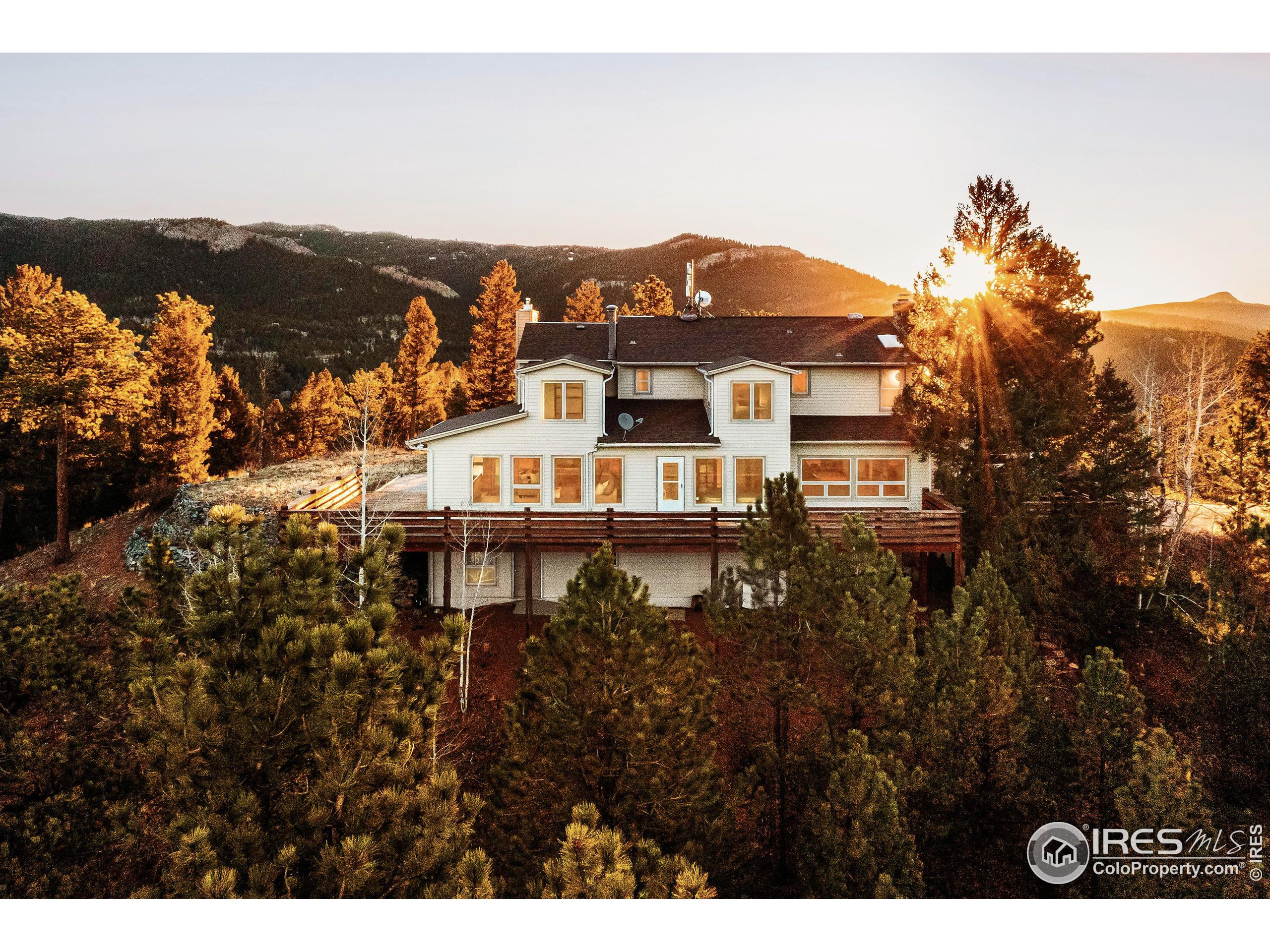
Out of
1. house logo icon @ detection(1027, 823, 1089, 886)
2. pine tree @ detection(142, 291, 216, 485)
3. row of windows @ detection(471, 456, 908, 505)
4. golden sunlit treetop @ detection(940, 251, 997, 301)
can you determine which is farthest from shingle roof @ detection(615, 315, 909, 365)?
pine tree @ detection(142, 291, 216, 485)

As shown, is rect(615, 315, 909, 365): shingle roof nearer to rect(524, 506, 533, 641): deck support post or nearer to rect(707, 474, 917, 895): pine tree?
rect(524, 506, 533, 641): deck support post

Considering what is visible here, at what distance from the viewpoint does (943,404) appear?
14.0 metres

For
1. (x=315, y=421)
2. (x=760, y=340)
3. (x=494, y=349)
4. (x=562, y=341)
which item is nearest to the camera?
(x=760, y=340)

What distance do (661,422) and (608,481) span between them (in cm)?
199

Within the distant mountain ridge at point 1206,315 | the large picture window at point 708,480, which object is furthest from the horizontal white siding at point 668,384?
the distant mountain ridge at point 1206,315

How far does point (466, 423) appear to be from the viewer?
14539mm

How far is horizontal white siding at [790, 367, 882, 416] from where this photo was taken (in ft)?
51.9

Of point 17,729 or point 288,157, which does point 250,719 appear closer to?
point 17,729

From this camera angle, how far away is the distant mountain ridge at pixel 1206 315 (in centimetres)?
1373

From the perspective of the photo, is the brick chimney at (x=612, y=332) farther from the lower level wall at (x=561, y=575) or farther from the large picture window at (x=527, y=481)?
A: the lower level wall at (x=561, y=575)

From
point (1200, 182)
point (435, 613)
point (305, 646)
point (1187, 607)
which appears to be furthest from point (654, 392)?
point (1187, 607)

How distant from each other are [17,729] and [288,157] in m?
9.62

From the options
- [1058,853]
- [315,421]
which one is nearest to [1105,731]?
[1058,853]

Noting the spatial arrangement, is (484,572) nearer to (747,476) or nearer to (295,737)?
(747,476)
